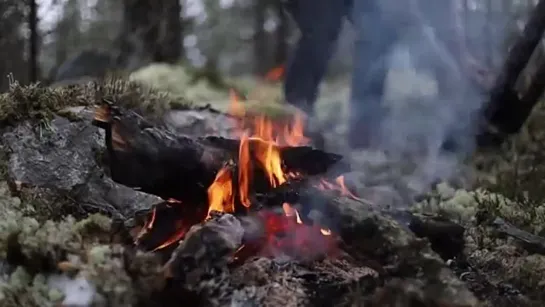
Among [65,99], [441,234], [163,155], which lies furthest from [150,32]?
[441,234]

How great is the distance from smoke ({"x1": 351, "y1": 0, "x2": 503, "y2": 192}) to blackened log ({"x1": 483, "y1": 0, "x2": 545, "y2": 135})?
0.17m

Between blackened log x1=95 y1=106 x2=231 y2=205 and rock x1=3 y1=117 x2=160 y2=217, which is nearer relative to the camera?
blackened log x1=95 y1=106 x2=231 y2=205

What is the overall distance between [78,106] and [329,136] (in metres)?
3.38

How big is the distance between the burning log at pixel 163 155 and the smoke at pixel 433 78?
9.36ft

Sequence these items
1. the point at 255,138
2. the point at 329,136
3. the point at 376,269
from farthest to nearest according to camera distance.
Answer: the point at 329,136 → the point at 255,138 → the point at 376,269

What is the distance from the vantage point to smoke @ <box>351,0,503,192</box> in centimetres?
619

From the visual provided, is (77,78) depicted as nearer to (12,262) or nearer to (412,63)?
(412,63)

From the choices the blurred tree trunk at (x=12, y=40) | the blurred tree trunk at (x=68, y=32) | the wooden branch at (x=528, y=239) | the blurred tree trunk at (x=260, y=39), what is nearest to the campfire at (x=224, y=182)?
the wooden branch at (x=528, y=239)

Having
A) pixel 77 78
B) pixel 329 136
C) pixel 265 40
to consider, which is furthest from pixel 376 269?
pixel 265 40

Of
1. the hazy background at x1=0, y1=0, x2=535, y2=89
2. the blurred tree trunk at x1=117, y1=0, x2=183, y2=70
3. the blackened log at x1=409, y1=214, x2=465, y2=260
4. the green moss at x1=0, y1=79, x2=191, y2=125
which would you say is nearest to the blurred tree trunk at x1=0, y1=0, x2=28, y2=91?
the hazy background at x1=0, y1=0, x2=535, y2=89

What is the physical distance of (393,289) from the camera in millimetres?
2598

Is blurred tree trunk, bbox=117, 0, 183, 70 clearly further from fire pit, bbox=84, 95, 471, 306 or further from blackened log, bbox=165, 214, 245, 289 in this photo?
blackened log, bbox=165, 214, 245, 289

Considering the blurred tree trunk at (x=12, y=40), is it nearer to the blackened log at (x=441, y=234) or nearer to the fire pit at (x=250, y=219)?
the fire pit at (x=250, y=219)

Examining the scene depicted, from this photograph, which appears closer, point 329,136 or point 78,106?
point 78,106
